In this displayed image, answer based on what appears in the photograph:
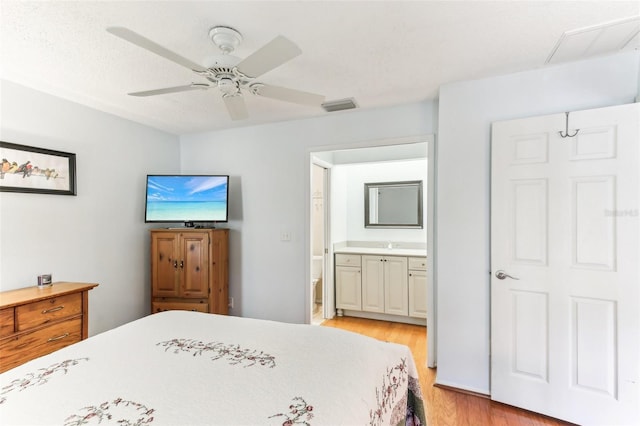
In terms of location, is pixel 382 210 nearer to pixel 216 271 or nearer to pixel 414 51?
pixel 216 271

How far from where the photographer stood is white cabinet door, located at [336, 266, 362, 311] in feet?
13.0

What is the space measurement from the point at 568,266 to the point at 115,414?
2.46 meters

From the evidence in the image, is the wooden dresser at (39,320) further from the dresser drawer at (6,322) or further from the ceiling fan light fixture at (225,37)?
the ceiling fan light fixture at (225,37)

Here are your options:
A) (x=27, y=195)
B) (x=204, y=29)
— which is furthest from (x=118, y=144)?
(x=204, y=29)

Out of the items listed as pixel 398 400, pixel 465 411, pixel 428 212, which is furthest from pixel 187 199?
pixel 465 411

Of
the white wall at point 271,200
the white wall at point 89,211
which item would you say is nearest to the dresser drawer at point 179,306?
the white wall at point 89,211

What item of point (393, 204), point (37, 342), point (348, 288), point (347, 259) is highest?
point (393, 204)

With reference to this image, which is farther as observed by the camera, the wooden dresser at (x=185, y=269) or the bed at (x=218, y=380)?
the wooden dresser at (x=185, y=269)

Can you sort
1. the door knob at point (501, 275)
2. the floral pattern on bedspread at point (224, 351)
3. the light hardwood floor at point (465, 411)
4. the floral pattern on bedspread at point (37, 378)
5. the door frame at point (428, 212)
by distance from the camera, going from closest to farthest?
1. the floral pattern on bedspread at point (37, 378)
2. the floral pattern on bedspread at point (224, 351)
3. the light hardwood floor at point (465, 411)
4. the door knob at point (501, 275)
5. the door frame at point (428, 212)

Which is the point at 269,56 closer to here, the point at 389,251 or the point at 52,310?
the point at 52,310

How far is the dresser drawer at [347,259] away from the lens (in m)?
3.96

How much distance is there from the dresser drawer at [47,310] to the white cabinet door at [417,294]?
318 cm

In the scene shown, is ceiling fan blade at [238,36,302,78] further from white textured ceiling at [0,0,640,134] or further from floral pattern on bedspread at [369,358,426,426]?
floral pattern on bedspread at [369,358,426,426]

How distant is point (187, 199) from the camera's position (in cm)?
333
